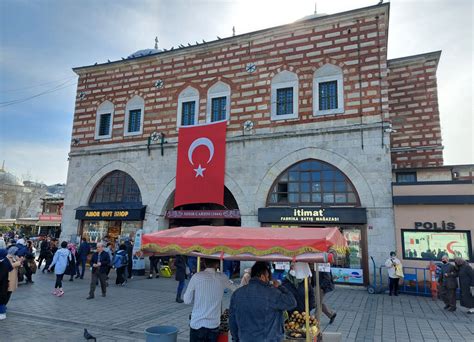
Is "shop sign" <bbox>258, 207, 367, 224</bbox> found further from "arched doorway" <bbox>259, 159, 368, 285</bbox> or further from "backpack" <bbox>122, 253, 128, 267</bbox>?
"backpack" <bbox>122, 253, 128, 267</bbox>

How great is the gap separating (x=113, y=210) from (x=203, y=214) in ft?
17.5

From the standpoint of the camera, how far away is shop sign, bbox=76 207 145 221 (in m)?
16.6

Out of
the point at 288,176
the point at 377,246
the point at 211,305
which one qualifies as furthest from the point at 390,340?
the point at 288,176

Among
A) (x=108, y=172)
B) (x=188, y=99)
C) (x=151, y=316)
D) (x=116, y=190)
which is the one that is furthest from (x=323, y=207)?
(x=108, y=172)

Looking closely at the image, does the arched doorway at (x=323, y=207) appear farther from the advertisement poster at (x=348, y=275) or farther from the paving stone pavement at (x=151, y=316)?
the paving stone pavement at (x=151, y=316)

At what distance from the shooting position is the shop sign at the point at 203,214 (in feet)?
49.1

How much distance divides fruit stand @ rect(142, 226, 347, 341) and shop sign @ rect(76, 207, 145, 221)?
11689 mm

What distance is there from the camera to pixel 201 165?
1577 centimetres

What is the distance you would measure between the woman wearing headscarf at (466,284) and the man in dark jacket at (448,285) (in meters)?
0.16

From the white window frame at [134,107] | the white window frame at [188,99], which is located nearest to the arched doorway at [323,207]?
the white window frame at [188,99]

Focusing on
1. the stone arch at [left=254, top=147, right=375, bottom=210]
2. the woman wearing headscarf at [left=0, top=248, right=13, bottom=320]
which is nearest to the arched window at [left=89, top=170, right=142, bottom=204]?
the stone arch at [left=254, top=147, right=375, bottom=210]

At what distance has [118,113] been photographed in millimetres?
18656

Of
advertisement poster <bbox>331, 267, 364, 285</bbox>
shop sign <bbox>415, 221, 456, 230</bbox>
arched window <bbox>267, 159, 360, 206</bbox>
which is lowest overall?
advertisement poster <bbox>331, 267, 364, 285</bbox>

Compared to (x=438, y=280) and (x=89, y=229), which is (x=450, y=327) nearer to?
(x=438, y=280)
